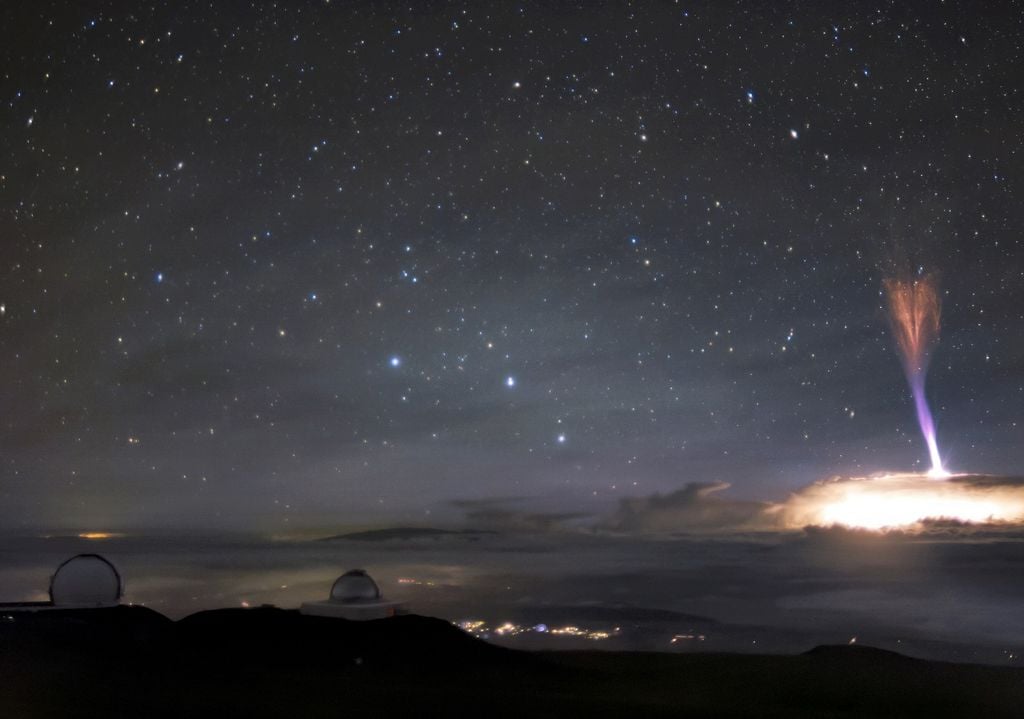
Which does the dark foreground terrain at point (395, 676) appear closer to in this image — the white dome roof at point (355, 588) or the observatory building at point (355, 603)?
the observatory building at point (355, 603)

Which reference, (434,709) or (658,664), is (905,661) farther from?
(434,709)

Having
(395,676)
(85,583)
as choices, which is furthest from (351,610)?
(85,583)

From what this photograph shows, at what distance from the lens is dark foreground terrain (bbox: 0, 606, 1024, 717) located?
50.3ft

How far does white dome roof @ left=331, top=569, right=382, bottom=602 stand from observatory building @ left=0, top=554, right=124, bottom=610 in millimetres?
6160

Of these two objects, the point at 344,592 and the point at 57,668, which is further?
the point at 344,592

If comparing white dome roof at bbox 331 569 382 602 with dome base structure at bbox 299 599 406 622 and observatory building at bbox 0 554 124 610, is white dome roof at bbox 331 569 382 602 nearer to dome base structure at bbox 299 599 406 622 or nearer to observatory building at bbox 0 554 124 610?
dome base structure at bbox 299 599 406 622

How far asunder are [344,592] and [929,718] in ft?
54.8

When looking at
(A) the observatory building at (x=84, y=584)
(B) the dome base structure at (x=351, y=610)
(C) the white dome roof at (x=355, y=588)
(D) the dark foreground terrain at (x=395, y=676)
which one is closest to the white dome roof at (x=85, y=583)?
(A) the observatory building at (x=84, y=584)

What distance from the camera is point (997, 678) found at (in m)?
21.3

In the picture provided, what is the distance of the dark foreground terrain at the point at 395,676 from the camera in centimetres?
1534

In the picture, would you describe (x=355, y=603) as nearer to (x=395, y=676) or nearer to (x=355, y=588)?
(x=355, y=588)

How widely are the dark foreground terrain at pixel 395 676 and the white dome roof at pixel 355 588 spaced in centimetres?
259

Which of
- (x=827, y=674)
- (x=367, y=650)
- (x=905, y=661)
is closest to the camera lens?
(x=827, y=674)

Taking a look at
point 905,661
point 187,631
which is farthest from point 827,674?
point 187,631
